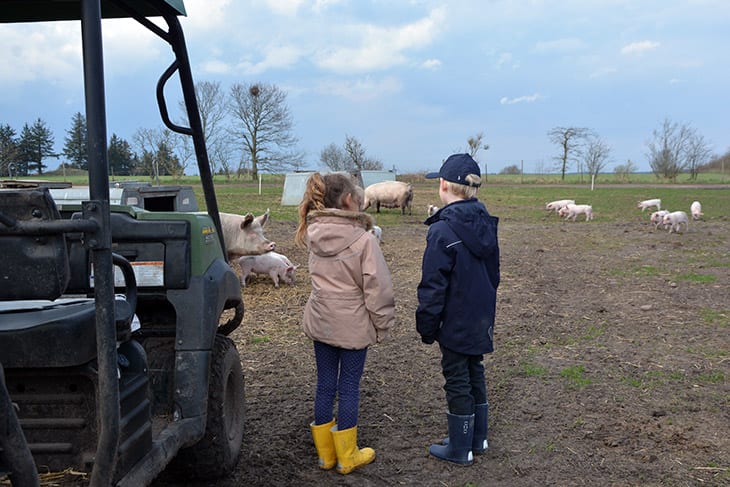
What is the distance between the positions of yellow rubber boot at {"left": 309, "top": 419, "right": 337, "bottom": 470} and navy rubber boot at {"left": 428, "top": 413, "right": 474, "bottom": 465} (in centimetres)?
62

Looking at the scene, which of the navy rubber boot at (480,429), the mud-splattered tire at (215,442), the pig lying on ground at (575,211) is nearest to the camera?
the mud-splattered tire at (215,442)

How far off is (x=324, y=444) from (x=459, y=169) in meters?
1.66

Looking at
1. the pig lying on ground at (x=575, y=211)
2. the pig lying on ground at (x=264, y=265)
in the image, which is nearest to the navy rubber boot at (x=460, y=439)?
the pig lying on ground at (x=264, y=265)

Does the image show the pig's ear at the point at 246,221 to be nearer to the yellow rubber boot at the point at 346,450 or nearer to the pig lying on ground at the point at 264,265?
the pig lying on ground at the point at 264,265

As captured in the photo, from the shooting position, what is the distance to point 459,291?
3.51 meters

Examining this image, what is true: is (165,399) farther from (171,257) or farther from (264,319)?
(264,319)

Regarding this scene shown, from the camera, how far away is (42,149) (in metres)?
2.66

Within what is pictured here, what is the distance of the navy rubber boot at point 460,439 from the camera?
359 cm

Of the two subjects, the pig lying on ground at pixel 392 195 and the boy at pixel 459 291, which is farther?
the pig lying on ground at pixel 392 195

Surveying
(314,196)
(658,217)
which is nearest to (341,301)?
(314,196)

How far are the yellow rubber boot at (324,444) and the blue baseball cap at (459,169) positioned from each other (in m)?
1.49

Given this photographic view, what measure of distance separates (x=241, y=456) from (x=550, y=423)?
6.35 feet

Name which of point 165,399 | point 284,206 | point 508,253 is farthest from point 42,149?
point 284,206

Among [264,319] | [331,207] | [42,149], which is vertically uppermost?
[42,149]
